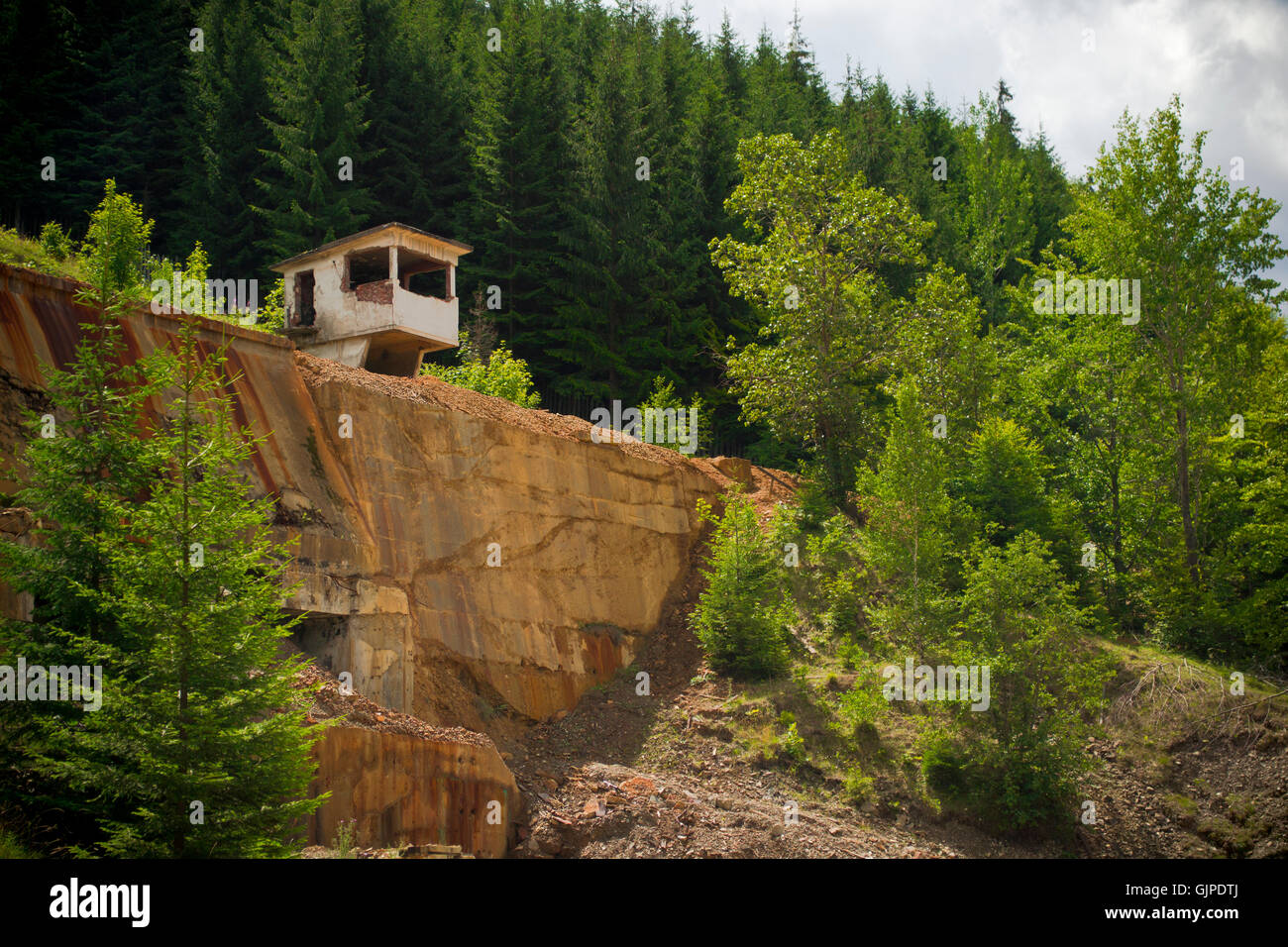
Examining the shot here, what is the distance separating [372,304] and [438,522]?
654cm

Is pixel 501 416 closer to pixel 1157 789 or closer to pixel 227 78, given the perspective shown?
pixel 1157 789

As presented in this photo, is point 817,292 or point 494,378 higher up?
point 817,292

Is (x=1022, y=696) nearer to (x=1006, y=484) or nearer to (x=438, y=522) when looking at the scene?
(x=1006, y=484)

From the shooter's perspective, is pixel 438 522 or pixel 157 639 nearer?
pixel 157 639

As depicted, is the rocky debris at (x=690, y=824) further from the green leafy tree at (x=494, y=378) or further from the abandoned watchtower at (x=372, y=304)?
the green leafy tree at (x=494, y=378)

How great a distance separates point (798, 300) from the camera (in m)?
31.0

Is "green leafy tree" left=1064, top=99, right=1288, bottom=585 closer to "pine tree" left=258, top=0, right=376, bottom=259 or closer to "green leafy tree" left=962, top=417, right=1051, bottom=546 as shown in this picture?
"green leafy tree" left=962, top=417, right=1051, bottom=546

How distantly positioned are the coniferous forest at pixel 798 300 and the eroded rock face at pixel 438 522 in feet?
8.93

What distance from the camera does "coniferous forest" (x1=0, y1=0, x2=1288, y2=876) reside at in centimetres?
2353

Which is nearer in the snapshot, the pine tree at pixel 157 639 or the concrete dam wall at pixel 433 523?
the pine tree at pixel 157 639

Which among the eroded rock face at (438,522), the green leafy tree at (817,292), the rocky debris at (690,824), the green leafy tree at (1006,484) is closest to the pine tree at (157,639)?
the eroded rock face at (438,522)

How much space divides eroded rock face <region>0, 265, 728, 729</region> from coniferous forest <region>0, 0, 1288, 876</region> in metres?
2.72

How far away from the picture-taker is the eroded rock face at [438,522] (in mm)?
17125

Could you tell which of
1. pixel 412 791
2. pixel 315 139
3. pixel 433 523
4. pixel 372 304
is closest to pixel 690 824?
pixel 412 791
